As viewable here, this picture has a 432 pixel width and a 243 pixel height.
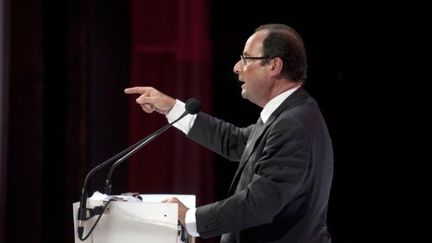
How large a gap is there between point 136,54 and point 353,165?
Result: 1.03 m

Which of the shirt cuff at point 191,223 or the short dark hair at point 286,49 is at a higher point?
the short dark hair at point 286,49

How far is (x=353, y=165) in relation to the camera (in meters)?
2.63

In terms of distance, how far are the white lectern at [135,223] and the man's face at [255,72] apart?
0.48 meters

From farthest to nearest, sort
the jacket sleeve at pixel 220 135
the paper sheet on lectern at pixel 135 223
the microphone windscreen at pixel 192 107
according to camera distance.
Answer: the jacket sleeve at pixel 220 135 → the microphone windscreen at pixel 192 107 → the paper sheet on lectern at pixel 135 223

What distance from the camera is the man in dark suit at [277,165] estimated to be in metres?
1.50

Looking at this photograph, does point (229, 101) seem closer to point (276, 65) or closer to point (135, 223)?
point (276, 65)

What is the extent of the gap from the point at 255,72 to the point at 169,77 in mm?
931

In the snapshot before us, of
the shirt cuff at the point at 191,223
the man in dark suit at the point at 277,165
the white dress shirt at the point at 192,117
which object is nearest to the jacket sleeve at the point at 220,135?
the white dress shirt at the point at 192,117

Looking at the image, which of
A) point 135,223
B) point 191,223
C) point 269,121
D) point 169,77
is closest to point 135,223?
point 135,223

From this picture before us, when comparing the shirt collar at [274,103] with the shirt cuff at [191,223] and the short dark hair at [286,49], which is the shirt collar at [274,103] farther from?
the shirt cuff at [191,223]

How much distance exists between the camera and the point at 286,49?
171 centimetres

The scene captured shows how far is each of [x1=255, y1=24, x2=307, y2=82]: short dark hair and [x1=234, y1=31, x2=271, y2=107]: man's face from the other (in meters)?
0.02

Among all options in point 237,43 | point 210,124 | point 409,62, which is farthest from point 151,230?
point 409,62

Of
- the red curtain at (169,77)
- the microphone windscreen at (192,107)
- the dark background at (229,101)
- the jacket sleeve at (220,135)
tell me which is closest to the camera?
the microphone windscreen at (192,107)
